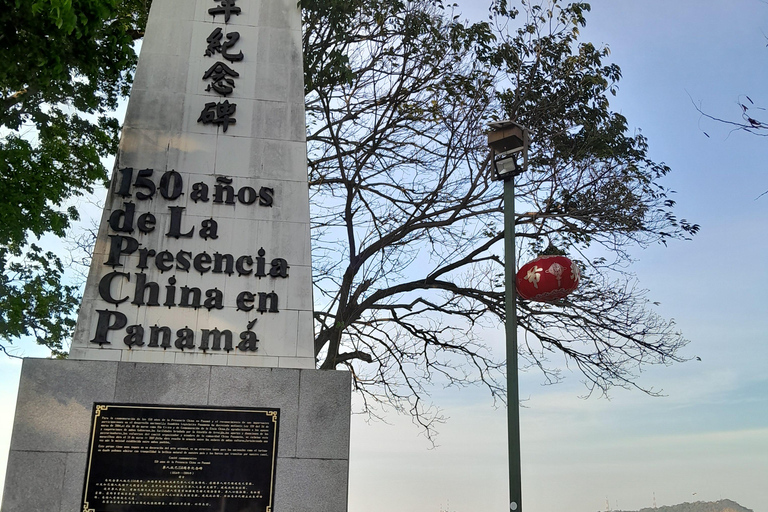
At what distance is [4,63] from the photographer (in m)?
8.75

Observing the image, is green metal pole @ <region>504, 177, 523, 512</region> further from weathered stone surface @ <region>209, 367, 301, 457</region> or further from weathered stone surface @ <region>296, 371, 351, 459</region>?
weathered stone surface @ <region>209, 367, 301, 457</region>

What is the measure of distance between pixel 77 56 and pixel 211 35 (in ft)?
7.98

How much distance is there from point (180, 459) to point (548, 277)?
387 cm

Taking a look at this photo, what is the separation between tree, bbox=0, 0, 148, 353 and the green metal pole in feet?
17.4

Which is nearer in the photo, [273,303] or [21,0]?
[273,303]

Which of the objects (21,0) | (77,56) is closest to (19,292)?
(77,56)

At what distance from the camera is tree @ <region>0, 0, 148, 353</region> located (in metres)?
9.24

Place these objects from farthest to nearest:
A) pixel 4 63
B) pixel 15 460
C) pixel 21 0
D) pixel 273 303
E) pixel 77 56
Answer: pixel 77 56
pixel 4 63
pixel 21 0
pixel 273 303
pixel 15 460

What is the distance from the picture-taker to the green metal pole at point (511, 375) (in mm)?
6312

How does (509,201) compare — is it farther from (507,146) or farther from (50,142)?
(50,142)

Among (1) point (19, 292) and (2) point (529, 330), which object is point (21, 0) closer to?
(1) point (19, 292)

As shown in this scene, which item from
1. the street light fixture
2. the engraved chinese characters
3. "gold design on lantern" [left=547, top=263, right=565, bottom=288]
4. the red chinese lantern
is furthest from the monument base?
the engraved chinese characters

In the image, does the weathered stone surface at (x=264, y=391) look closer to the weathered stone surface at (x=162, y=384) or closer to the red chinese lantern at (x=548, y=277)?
the weathered stone surface at (x=162, y=384)

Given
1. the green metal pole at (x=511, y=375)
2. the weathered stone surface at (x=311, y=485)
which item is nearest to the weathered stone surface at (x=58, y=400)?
the weathered stone surface at (x=311, y=485)
